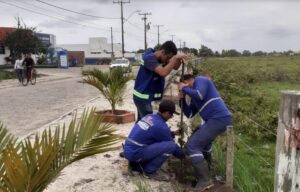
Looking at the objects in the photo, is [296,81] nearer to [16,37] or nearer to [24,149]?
[16,37]

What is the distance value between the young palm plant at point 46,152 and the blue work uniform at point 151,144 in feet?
7.67

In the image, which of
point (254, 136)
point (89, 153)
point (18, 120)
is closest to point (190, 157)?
point (89, 153)

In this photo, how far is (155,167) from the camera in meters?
6.02

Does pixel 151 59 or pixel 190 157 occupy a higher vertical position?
pixel 151 59

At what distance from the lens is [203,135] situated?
226 inches

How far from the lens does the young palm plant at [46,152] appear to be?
9.27 feet

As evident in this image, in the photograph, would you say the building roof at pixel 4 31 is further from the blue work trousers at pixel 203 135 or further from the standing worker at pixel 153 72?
the blue work trousers at pixel 203 135

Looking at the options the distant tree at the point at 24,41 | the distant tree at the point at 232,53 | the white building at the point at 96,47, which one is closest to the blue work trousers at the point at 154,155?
the distant tree at the point at 24,41

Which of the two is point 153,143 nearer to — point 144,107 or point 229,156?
point 144,107

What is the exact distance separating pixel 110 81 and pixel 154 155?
5.24 metres

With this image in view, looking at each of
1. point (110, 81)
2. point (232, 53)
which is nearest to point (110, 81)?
point (110, 81)

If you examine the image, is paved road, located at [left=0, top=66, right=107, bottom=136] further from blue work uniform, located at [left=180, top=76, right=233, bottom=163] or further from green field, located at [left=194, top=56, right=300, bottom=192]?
blue work uniform, located at [left=180, top=76, right=233, bottom=163]

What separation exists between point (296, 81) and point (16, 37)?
23.5 metres

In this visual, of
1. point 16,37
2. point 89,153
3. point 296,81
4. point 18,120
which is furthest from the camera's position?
point 16,37
